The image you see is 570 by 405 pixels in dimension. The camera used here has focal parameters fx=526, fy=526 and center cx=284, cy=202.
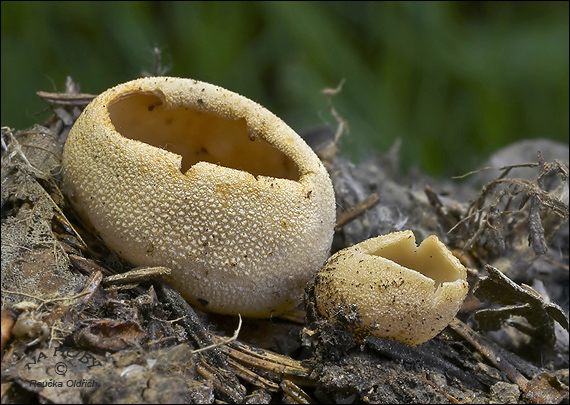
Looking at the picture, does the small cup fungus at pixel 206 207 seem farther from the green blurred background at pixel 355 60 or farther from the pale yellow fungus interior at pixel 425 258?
the green blurred background at pixel 355 60

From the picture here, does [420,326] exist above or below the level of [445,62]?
below

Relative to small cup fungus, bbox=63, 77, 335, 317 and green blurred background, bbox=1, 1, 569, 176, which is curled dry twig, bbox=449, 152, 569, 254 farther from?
green blurred background, bbox=1, 1, 569, 176

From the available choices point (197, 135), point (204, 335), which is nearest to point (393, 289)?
point (204, 335)

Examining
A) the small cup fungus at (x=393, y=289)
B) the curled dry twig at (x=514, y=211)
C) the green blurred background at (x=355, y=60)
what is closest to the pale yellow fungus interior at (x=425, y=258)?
the small cup fungus at (x=393, y=289)

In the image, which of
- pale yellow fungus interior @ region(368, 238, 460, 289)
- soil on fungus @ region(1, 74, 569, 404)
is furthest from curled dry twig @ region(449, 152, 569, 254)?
pale yellow fungus interior @ region(368, 238, 460, 289)

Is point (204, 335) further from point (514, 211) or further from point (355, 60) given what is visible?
point (355, 60)

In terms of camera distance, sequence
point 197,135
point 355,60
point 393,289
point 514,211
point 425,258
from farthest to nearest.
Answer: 1. point 355,60
2. point 197,135
3. point 514,211
4. point 425,258
5. point 393,289

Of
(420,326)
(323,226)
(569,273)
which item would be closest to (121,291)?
(323,226)

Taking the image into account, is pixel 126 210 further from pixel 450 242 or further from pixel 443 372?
pixel 450 242
